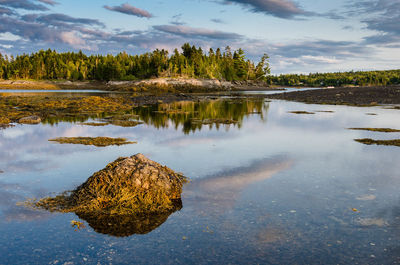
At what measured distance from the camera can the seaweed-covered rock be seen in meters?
8.99

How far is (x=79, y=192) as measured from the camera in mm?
9617

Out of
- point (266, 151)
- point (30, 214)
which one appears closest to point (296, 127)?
point (266, 151)

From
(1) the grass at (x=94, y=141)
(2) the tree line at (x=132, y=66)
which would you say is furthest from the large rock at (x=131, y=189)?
(2) the tree line at (x=132, y=66)

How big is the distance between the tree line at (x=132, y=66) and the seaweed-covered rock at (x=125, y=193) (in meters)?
124

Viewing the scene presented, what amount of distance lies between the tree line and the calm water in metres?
119

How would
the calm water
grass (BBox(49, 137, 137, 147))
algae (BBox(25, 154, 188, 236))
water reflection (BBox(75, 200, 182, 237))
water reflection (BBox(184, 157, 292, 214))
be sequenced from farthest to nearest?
1. grass (BBox(49, 137, 137, 147))
2. water reflection (BBox(184, 157, 292, 214))
3. algae (BBox(25, 154, 188, 236))
4. water reflection (BBox(75, 200, 182, 237))
5. the calm water

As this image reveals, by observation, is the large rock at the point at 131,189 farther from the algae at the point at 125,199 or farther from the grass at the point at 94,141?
the grass at the point at 94,141

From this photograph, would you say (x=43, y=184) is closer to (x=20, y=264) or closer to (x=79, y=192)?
(x=79, y=192)

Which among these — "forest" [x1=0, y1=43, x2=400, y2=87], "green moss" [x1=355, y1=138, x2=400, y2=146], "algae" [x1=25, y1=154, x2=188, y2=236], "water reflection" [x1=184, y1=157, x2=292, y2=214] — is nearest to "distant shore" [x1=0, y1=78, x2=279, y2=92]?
"forest" [x1=0, y1=43, x2=400, y2=87]

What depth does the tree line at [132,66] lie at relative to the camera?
5581 inches

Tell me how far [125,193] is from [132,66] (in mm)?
162790

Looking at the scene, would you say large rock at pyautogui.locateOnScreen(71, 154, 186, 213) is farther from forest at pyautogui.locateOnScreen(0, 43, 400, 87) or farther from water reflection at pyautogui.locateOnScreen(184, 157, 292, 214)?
forest at pyautogui.locateOnScreen(0, 43, 400, 87)

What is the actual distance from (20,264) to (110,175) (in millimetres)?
4016

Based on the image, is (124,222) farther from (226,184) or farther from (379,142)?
(379,142)
